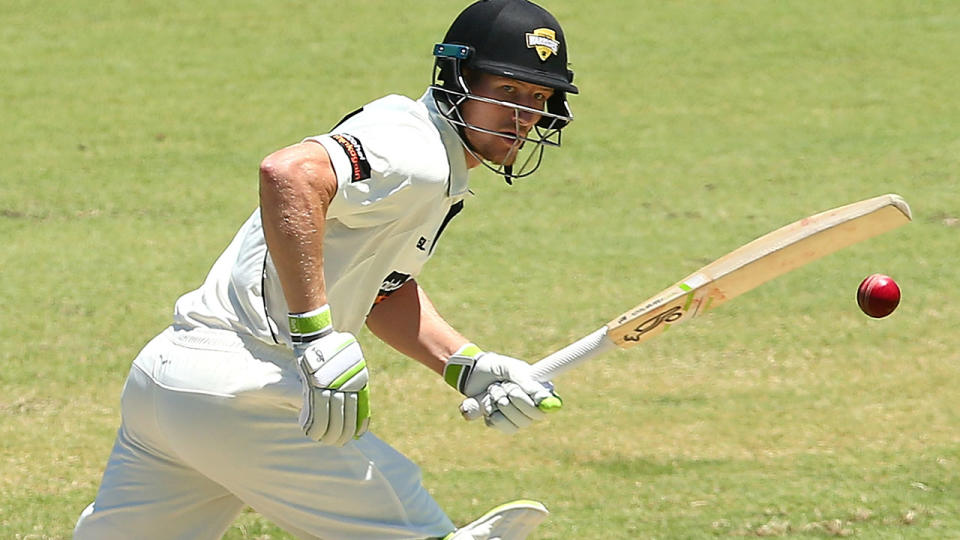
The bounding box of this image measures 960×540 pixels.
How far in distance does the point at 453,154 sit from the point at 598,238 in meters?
4.71

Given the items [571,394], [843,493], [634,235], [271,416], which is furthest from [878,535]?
[634,235]

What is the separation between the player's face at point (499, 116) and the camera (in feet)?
11.4

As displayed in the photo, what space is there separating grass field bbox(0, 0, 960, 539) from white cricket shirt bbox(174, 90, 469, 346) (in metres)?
1.63

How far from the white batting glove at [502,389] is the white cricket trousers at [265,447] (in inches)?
13.2

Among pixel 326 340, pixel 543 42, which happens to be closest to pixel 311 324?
pixel 326 340

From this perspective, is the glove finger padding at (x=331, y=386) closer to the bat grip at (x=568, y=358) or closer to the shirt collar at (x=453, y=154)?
the shirt collar at (x=453, y=154)

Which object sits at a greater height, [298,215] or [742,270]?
[298,215]

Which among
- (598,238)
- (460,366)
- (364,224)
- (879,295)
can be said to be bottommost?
(598,238)

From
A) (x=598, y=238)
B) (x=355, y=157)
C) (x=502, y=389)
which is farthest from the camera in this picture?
(x=598, y=238)

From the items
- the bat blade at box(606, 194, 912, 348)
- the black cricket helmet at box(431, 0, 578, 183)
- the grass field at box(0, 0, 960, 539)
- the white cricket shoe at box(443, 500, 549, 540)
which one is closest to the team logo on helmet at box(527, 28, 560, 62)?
the black cricket helmet at box(431, 0, 578, 183)

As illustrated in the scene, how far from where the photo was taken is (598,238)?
8.09 meters

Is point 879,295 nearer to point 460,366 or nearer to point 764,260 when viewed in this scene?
point 764,260

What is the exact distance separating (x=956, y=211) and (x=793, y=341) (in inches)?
82.5

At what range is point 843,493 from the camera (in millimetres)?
5098
